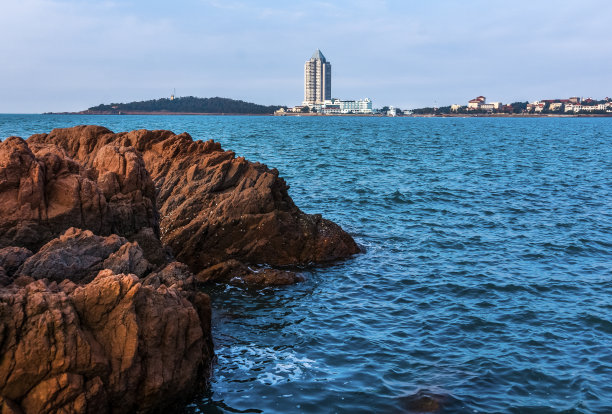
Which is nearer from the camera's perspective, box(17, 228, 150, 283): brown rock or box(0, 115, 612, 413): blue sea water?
box(17, 228, 150, 283): brown rock

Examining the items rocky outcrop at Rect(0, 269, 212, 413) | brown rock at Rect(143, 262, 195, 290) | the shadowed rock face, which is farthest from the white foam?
the shadowed rock face

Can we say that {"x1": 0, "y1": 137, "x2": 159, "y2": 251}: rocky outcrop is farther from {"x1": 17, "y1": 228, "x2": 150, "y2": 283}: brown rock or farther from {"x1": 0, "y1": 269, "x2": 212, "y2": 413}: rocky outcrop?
{"x1": 0, "y1": 269, "x2": 212, "y2": 413}: rocky outcrop

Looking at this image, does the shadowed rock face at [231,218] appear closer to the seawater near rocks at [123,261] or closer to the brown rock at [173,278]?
the seawater near rocks at [123,261]

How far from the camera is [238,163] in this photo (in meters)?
20.2

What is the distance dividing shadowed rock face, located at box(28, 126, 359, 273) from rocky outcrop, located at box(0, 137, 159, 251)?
3.54 meters

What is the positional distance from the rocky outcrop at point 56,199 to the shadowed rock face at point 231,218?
3.54m

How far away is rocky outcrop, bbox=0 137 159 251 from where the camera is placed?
12016 millimetres

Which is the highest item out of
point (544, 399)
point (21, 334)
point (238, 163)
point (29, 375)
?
point (238, 163)

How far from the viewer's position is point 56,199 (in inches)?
497

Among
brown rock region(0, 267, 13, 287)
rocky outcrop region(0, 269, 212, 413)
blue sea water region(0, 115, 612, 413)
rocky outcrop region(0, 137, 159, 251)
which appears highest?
rocky outcrop region(0, 137, 159, 251)

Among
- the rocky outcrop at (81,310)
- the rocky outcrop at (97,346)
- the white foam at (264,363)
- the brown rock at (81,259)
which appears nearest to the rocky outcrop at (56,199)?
the rocky outcrop at (81,310)

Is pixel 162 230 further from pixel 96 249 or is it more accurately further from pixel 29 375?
pixel 29 375

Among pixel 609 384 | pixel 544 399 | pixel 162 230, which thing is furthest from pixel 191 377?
pixel 162 230

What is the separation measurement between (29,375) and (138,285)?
6.36 ft
